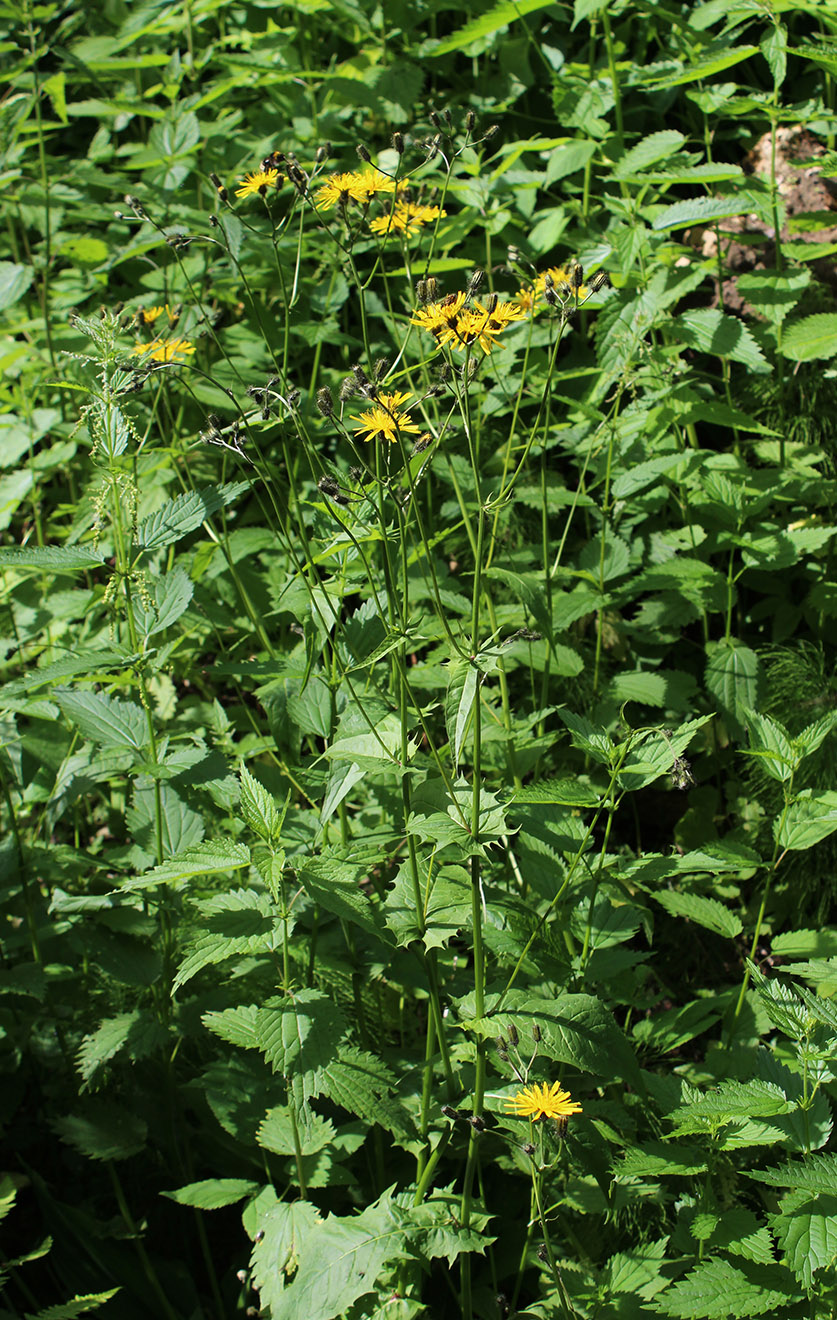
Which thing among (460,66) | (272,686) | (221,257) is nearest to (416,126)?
(460,66)

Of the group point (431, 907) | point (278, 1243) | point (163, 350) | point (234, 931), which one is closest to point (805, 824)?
point (431, 907)

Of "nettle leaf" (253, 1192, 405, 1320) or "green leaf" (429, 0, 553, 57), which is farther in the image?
"green leaf" (429, 0, 553, 57)

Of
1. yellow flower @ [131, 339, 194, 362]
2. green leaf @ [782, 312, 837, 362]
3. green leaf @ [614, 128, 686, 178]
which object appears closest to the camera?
yellow flower @ [131, 339, 194, 362]

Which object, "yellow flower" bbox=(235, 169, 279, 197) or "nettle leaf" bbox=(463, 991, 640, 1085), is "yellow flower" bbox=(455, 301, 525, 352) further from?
"nettle leaf" bbox=(463, 991, 640, 1085)

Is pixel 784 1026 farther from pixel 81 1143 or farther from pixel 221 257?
pixel 221 257

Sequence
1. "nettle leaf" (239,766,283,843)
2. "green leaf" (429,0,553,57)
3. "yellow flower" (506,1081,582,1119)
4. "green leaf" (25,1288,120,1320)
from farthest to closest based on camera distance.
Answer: "green leaf" (429,0,553,57) < "green leaf" (25,1288,120,1320) < "nettle leaf" (239,766,283,843) < "yellow flower" (506,1081,582,1119)

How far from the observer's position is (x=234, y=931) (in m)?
1.48

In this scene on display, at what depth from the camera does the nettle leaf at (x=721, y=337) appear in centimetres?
241

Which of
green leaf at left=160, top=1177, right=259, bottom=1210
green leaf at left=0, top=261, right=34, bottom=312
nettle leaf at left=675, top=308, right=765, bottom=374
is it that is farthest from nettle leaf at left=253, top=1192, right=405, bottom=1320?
green leaf at left=0, top=261, right=34, bottom=312

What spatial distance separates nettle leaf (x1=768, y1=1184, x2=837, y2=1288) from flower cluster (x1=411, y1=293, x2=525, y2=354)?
4.12ft

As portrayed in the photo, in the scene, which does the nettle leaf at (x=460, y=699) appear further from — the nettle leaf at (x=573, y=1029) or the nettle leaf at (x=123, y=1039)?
the nettle leaf at (x=123, y=1039)

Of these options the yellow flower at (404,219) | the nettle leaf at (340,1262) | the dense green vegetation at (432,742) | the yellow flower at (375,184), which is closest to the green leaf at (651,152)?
the dense green vegetation at (432,742)

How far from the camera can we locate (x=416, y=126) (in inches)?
132

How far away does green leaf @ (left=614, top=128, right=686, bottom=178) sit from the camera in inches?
98.5
